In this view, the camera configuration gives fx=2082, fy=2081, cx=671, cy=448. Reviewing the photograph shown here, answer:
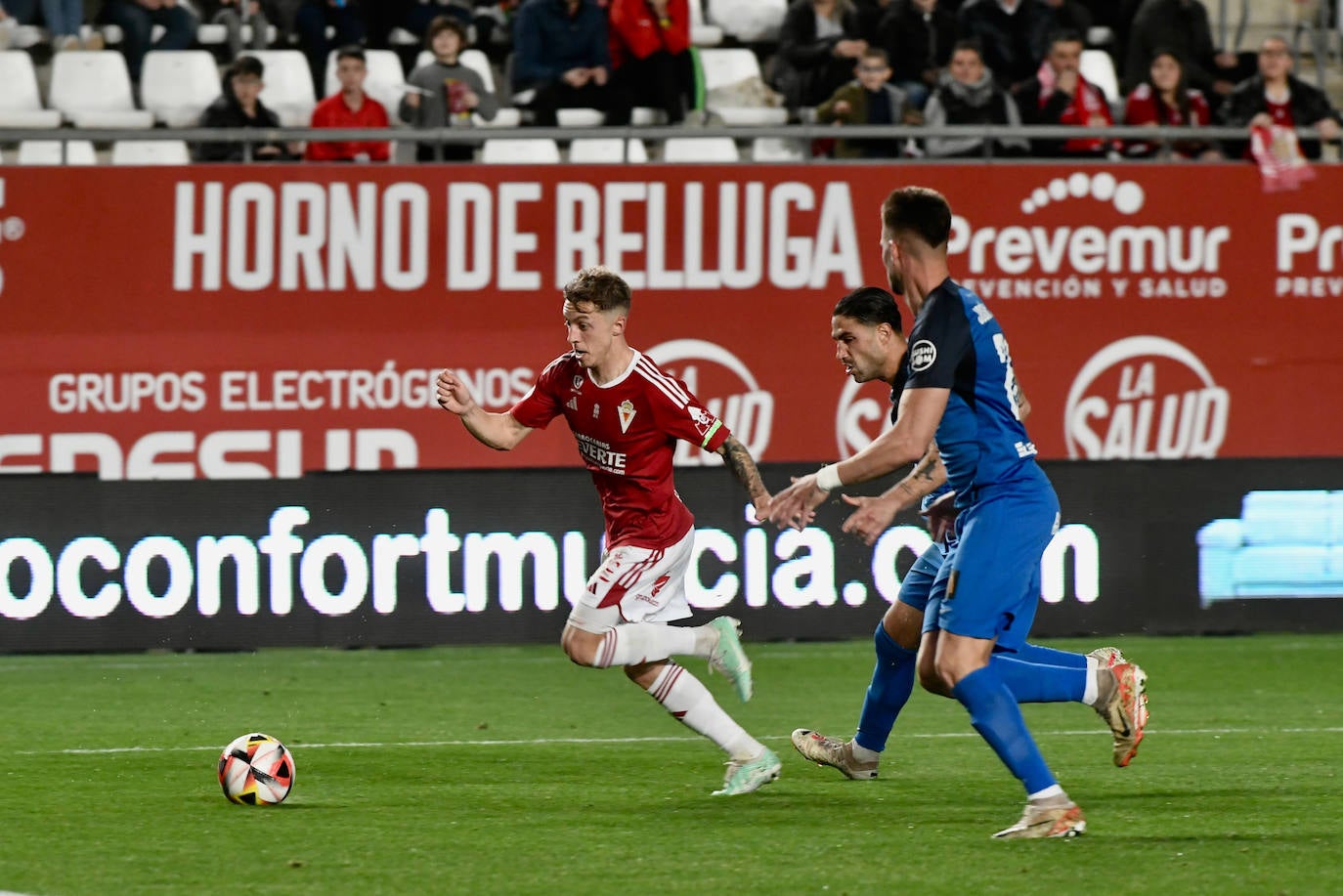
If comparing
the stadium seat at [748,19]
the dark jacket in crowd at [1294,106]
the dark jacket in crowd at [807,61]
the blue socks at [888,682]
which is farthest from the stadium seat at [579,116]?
the blue socks at [888,682]

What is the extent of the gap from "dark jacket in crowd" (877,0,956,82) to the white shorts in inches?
345

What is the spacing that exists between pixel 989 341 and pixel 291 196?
8558 millimetres

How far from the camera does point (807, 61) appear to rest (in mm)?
15453

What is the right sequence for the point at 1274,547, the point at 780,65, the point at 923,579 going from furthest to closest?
the point at 780,65 → the point at 1274,547 → the point at 923,579

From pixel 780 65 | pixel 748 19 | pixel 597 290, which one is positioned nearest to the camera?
pixel 597 290

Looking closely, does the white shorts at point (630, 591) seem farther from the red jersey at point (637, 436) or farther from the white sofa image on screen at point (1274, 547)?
the white sofa image on screen at point (1274, 547)

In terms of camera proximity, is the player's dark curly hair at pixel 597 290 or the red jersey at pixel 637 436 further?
the red jersey at pixel 637 436

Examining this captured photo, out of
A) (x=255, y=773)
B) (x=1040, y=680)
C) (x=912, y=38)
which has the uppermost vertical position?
(x=912, y=38)

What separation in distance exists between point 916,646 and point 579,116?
27.6 ft

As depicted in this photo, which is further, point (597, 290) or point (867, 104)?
point (867, 104)

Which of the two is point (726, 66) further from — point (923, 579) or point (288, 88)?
point (923, 579)

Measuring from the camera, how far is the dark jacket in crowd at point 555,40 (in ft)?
49.0

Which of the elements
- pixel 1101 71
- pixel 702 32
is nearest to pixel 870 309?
pixel 702 32

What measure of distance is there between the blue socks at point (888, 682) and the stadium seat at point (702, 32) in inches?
366
